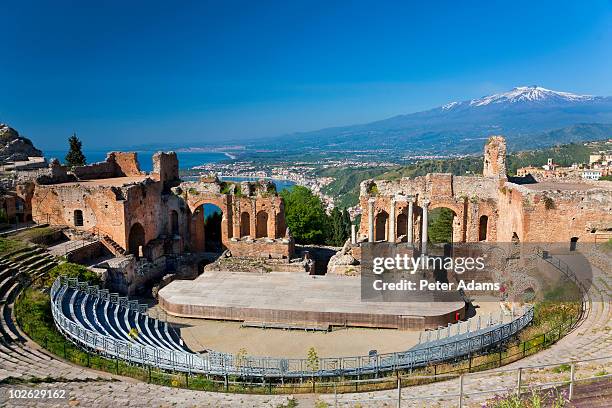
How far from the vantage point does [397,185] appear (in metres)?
33.4

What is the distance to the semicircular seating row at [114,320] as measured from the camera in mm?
19641

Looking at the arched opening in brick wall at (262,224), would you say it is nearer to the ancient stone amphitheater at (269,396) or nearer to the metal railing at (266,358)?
the ancient stone amphitheater at (269,396)

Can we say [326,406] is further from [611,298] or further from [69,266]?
[69,266]

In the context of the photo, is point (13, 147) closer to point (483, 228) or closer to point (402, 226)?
point (402, 226)

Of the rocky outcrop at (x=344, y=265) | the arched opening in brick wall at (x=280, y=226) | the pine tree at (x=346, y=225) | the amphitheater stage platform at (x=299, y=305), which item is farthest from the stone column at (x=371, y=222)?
the pine tree at (x=346, y=225)

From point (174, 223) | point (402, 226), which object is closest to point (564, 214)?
point (402, 226)

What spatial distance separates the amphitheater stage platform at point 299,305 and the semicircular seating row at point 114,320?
2.72 metres

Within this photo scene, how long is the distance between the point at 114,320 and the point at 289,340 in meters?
7.65

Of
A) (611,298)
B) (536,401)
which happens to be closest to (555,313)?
(611,298)

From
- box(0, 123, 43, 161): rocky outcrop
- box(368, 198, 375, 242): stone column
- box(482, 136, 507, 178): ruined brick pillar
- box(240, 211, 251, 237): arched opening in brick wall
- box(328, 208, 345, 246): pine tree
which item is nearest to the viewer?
box(368, 198, 375, 242): stone column

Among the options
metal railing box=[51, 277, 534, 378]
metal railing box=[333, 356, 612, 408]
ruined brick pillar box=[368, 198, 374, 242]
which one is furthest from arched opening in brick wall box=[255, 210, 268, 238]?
metal railing box=[333, 356, 612, 408]

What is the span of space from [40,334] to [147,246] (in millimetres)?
14526

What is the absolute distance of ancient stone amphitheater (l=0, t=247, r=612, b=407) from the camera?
13.5 m

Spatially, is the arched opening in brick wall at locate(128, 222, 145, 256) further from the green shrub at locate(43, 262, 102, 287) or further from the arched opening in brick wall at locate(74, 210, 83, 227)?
the green shrub at locate(43, 262, 102, 287)
